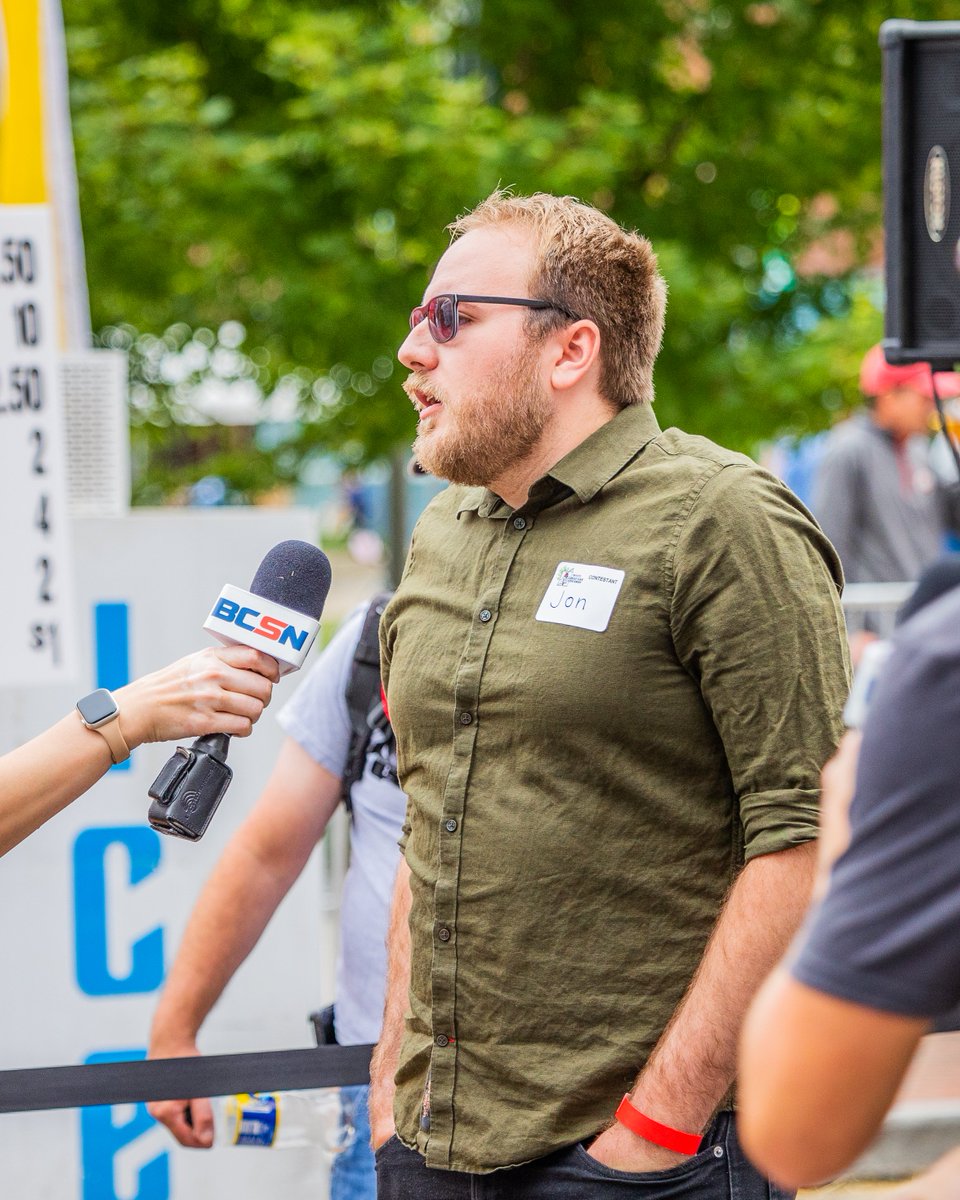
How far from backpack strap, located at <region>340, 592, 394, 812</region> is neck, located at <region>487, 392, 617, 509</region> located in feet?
1.83

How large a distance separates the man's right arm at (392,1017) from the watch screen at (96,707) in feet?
1.77

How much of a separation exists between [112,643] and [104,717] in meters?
1.55

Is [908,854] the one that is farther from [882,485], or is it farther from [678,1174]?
[882,485]

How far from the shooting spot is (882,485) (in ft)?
21.1

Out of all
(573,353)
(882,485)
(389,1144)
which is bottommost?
(389,1144)

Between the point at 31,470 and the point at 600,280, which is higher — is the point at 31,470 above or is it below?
below

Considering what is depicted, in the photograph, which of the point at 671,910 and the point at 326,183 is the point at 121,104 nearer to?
the point at 326,183

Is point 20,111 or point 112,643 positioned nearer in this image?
point 112,643

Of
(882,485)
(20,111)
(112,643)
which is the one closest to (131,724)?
(112,643)

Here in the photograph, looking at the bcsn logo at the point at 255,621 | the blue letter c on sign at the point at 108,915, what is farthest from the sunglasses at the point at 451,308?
the blue letter c on sign at the point at 108,915

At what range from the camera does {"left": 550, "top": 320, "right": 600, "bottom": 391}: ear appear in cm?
231

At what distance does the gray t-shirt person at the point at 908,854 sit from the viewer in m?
1.15

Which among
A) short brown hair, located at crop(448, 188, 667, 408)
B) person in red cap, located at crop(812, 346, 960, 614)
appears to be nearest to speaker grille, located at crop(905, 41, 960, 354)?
short brown hair, located at crop(448, 188, 667, 408)

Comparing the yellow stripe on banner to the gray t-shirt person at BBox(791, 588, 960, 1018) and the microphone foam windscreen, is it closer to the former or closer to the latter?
the microphone foam windscreen
